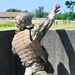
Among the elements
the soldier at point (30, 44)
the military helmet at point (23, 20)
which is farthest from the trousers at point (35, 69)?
the military helmet at point (23, 20)

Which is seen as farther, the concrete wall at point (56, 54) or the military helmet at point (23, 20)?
the concrete wall at point (56, 54)

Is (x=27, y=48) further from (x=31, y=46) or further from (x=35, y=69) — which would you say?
(x=35, y=69)

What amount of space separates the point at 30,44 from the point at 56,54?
0.95 m

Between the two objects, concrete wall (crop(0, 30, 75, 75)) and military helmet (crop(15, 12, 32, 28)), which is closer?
military helmet (crop(15, 12, 32, 28))

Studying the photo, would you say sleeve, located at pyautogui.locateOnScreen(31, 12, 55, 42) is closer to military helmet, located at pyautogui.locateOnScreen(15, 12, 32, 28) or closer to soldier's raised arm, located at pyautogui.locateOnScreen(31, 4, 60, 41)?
soldier's raised arm, located at pyautogui.locateOnScreen(31, 4, 60, 41)

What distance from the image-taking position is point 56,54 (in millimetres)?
5395

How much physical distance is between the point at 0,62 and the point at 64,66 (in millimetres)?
985

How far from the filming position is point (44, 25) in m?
4.64

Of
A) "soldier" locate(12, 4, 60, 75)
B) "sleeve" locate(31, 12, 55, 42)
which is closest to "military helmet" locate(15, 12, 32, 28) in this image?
"soldier" locate(12, 4, 60, 75)

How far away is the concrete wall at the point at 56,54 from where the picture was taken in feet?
16.8

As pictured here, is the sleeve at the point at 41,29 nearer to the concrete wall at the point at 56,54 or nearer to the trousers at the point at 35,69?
the trousers at the point at 35,69

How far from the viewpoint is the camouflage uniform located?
4543 mm

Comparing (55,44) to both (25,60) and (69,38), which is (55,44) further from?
(25,60)

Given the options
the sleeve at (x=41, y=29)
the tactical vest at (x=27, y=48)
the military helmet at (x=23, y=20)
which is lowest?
the tactical vest at (x=27, y=48)
